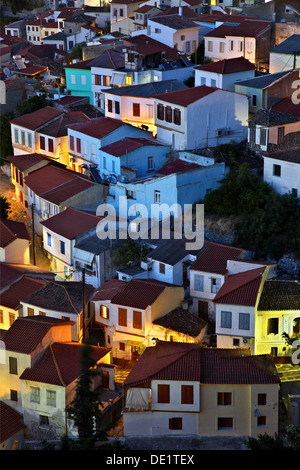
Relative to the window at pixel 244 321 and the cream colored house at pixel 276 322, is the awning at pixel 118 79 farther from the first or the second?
the window at pixel 244 321

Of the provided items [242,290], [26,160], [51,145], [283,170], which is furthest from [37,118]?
[242,290]

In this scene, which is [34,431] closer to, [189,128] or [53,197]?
[53,197]

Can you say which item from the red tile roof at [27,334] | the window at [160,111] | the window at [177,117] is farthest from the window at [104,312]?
the window at [160,111]

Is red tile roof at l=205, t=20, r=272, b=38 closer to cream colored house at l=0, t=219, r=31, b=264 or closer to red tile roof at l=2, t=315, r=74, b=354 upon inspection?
cream colored house at l=0, t=219, r=31, b=264

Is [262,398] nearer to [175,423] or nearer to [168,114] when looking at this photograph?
[175,423]

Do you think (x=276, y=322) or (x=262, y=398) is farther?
(x=276, y=322)

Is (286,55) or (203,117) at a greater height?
(286,55)
